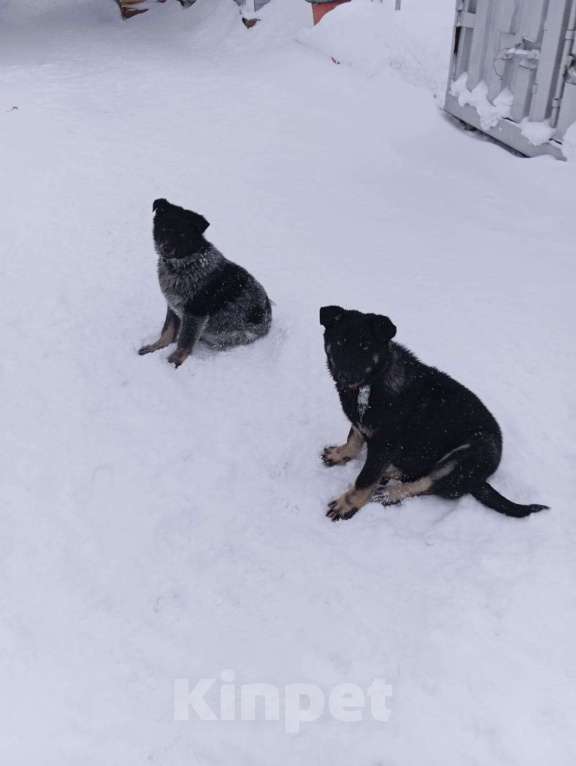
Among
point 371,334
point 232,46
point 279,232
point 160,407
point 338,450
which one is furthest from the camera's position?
point 232,46

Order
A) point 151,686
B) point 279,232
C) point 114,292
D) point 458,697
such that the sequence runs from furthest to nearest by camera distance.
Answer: point 279,232 → point 114,292 → point 151,686 → point 458,697

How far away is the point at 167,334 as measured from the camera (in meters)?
5.98

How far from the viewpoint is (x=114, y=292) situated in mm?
6758

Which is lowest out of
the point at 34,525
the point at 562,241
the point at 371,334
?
the point at 34,525

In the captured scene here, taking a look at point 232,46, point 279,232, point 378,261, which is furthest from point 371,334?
point 232,46

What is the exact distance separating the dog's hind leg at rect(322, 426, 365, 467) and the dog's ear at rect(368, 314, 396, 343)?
3.17ft

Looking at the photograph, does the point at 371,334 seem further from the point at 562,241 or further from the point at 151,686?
the point at 562,241

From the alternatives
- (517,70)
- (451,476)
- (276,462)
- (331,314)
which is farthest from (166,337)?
(517,70)

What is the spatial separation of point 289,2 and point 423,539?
1571cm

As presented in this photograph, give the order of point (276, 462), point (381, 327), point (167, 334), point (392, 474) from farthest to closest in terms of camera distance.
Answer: point (167, 334), point (276, 462), point (392, 474), point (381, 327)

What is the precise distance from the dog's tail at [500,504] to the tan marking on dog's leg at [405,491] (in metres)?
0.32

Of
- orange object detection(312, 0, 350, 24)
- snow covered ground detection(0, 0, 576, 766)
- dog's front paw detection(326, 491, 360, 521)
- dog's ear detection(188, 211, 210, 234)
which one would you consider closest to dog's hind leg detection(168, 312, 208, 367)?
snow covered ground detection(0, 0, 576, 766)

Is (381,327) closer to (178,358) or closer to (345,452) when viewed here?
(345,452)

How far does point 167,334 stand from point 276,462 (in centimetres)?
193
